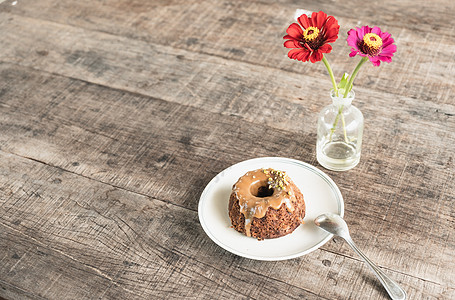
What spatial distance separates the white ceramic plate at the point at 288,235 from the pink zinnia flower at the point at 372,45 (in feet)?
0.83

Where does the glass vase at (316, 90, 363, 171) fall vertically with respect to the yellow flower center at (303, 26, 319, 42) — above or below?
below

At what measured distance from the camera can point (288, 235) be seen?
3.08 ft

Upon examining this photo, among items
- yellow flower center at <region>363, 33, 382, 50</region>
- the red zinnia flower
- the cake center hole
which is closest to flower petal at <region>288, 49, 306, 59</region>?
the red zinnia flower

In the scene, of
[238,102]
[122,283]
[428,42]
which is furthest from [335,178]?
[428,42]

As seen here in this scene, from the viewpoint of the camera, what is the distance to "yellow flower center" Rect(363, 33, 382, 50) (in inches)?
35.7

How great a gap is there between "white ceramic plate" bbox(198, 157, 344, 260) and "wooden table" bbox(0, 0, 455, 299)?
31 millimetres

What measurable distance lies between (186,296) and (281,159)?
1.14ft

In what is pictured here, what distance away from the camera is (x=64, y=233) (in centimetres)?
101

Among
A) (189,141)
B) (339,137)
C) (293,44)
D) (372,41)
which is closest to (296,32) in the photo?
(293,44)

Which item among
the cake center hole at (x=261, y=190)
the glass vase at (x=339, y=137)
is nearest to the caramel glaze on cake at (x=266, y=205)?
the cake center hole at (x=261, y=190)

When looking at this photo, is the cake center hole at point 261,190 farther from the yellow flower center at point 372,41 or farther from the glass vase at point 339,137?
the yellow flower center at point 372,41

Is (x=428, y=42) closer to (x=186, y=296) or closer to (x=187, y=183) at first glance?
(x=187, y=183)

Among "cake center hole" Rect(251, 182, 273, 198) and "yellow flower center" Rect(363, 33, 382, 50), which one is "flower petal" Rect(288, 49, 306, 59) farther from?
"cake center hole" Rect(251, 182, 273, 198)

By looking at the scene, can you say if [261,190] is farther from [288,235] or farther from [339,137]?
[339,137]
